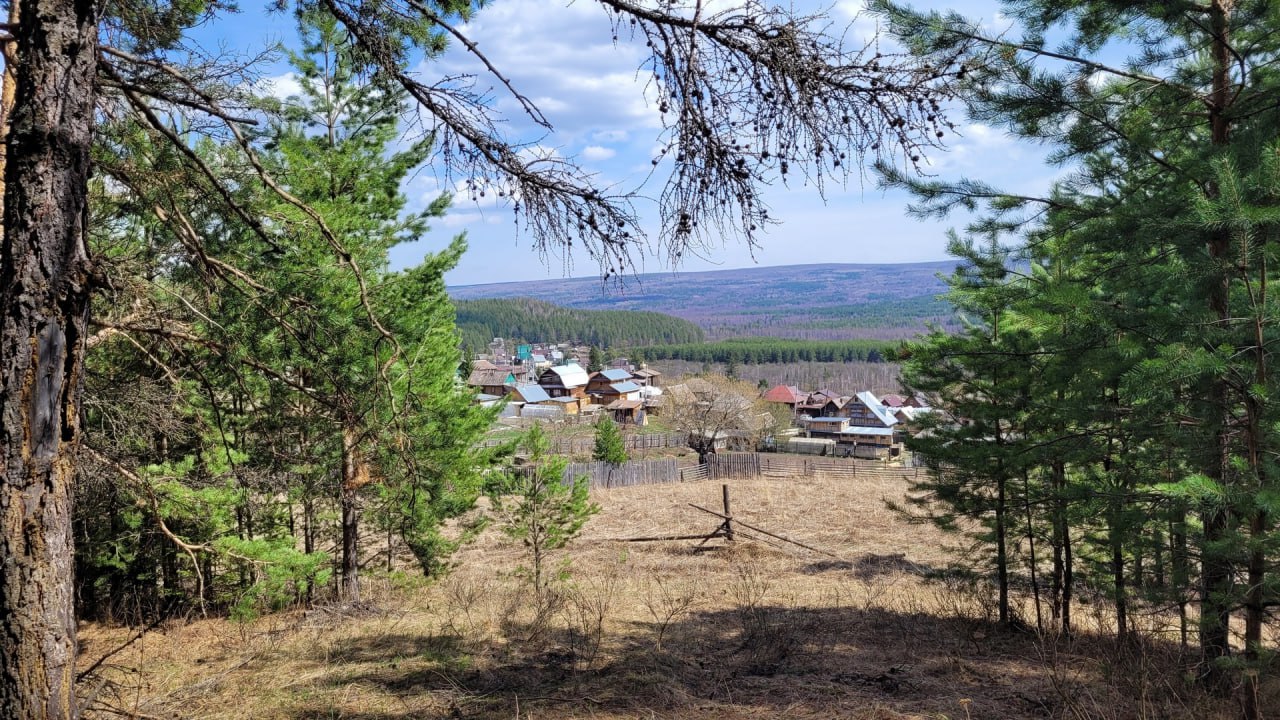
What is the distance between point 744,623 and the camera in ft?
25.9

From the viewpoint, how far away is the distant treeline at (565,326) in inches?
6786

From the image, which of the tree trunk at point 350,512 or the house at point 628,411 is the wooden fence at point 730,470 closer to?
the tree trunk at point 350,512

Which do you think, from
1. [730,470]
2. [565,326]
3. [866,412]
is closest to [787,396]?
[866,412]

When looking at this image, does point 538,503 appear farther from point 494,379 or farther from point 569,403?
point 494,379

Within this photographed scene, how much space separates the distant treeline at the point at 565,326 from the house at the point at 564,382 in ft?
257

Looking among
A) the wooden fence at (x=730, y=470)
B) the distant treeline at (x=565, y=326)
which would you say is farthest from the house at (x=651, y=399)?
the distant treeline at (x=565, y=326)

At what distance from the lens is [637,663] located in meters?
6.12

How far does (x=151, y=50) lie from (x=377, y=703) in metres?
4.40

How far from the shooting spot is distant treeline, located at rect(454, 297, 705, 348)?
17238 cm

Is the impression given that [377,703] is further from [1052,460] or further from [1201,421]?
[1052,460]

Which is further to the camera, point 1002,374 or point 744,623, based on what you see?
point 1002,374

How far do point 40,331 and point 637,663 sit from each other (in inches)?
194

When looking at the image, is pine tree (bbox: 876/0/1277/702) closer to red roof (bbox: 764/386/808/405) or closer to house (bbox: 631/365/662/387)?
red roof (bbox: 764/386/808/405)

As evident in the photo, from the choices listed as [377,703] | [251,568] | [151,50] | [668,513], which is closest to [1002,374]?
A: [377,703]
